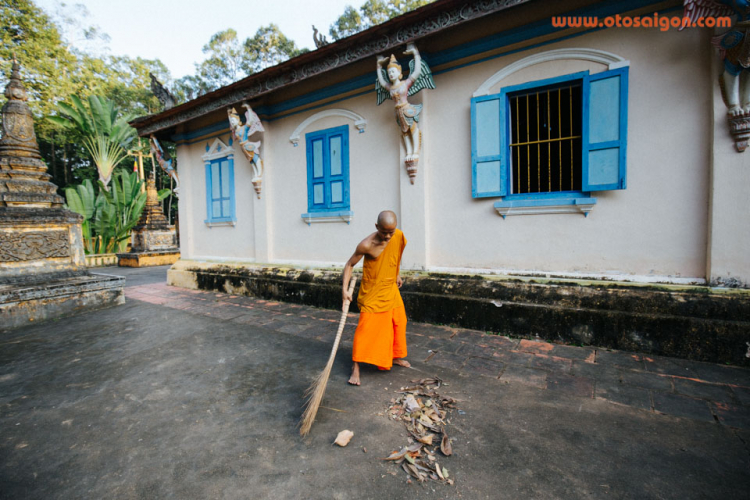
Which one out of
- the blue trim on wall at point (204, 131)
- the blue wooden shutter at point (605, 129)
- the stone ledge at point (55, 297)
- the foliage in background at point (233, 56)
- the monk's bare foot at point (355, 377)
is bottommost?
the monk's bare foot at point (355, 377)

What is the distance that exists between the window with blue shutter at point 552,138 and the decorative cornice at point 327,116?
1848mm

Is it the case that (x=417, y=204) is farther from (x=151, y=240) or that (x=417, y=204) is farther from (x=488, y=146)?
(x=151, y=240)

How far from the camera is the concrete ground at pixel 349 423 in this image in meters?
1.96

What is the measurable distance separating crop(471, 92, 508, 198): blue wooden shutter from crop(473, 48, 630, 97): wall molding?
184 mm

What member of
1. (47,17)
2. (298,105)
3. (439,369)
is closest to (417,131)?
(298,105)

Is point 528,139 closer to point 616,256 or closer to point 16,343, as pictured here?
point 616,256

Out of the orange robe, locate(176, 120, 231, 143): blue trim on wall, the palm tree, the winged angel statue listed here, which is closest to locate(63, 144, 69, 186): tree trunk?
the palm tree

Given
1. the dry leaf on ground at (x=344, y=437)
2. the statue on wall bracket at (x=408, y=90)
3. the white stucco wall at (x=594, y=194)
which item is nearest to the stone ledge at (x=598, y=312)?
the white stucco wall at (x=594, y=194)

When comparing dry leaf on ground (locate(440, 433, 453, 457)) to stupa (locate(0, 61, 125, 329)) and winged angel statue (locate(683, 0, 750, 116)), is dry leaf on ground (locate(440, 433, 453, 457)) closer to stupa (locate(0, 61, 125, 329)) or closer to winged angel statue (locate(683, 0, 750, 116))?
winged angel statue (locate(683, 0, 750, 116))

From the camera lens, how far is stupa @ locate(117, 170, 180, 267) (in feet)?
44.9

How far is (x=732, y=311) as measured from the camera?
3295mm

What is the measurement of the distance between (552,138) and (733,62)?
5.20ft

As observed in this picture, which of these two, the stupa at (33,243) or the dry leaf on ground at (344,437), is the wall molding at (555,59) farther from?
the stupa at (33,243)

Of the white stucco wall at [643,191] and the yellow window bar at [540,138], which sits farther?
the yellow window bar at [540,138]
